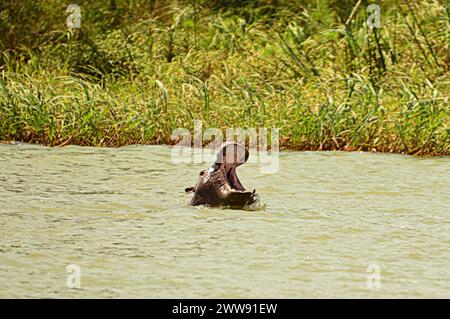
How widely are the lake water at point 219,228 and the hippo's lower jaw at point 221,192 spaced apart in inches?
2.6

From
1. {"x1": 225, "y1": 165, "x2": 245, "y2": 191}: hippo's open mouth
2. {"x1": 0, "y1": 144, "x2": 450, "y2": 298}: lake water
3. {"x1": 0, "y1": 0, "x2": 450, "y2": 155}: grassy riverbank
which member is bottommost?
{"x1": 0, "y1": 144, "x2": 450, "y2": 298}: lake water

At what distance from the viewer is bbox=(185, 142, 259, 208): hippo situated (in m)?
6.69

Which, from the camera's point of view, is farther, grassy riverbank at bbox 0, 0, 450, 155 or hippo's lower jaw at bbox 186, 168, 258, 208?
grassy riverbank at bbox 0, 0, 450, 155

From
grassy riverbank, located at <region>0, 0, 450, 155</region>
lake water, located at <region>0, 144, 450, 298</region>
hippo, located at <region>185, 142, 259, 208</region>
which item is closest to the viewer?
lake water, located at <region>0, 144, 450, 298</region>

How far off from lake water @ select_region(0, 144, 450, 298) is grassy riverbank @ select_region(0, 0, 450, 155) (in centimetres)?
38

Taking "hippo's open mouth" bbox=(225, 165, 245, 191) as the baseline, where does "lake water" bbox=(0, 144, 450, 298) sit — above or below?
below

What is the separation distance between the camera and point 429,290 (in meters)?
5.16

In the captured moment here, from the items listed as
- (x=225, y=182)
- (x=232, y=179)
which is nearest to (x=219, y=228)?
(x=225, y=182)

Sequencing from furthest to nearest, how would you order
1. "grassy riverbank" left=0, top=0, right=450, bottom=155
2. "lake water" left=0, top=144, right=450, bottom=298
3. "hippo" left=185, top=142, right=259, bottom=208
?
1. "grassy riverbank" left=0, top=0, right=450, bottom=155
2. "hippo" left=185, top=142, right=259, bottom=208
3. "lake water" left=0, top=144, right=450, bottom=298

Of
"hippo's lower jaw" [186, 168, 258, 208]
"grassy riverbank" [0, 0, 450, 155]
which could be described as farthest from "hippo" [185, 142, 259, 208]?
"grassy riverbank" [0, 0, 450, 155]

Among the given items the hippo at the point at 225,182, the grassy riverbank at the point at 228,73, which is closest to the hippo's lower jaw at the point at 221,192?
the hippo at the point at 225,182

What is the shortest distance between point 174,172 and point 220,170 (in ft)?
5.44

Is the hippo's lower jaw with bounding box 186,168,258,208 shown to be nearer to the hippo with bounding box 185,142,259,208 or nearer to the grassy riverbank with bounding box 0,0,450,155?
the hippo with bounding box 185,142,259,208
